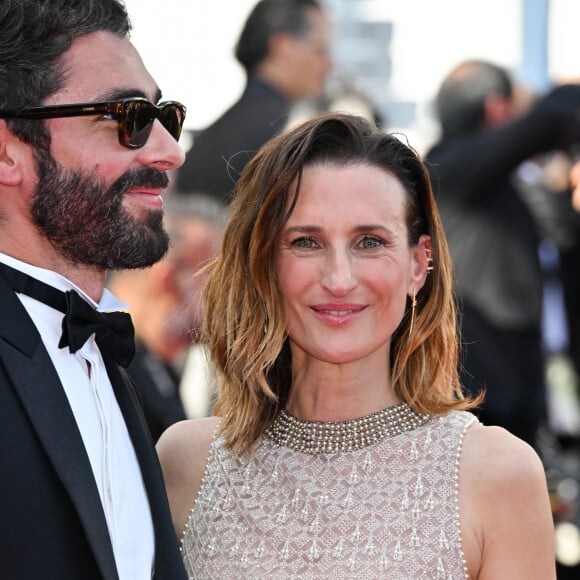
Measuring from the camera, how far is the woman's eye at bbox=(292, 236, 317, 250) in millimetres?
2758

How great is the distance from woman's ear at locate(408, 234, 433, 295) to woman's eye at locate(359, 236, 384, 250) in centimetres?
16

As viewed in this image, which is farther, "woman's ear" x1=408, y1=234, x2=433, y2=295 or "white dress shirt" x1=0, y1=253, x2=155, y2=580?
"woman's ear" x1=408, y1=234, x2=433, y2=295

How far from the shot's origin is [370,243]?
2748mm

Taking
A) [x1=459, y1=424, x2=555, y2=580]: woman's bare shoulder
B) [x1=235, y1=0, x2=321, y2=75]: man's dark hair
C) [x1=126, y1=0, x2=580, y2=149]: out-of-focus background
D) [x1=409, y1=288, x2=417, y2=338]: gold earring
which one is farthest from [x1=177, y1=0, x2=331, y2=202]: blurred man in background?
[x1=459, y1=424, x2=555, y2=580]: woman's bare shoulder

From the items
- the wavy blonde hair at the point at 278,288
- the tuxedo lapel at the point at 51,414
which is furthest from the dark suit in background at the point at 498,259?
the tuxedo lapel at the point at 51,414

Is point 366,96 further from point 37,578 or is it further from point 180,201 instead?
point 37,578

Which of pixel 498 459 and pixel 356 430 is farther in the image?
pixel 356 430

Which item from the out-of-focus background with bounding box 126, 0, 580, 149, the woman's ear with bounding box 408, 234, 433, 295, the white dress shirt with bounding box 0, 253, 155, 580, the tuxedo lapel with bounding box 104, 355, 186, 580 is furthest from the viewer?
the out-of-focus background with bounding box 126, 0, 580, 149

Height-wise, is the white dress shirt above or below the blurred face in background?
below

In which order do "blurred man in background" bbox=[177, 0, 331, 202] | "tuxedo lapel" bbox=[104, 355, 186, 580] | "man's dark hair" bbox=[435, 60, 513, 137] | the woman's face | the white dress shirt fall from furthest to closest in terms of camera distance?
"man's dark hair" bbox=[435, 60, 513, 137] → "blurred man in background" bbox=[177, 0, 331, 202] → the woman's face → "tuxedo lapel" bbox=[104, 355, 186, 580] → the white dress shirt

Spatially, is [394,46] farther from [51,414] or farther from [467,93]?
[51,414]

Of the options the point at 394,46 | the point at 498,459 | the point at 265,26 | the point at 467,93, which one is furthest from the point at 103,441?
the point at 394,46

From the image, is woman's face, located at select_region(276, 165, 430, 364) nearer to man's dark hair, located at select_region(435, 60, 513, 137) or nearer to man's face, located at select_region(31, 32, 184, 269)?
man's face, located at select_region(31, 32, 184, 269)

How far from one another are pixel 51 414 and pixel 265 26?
11.7 feet
